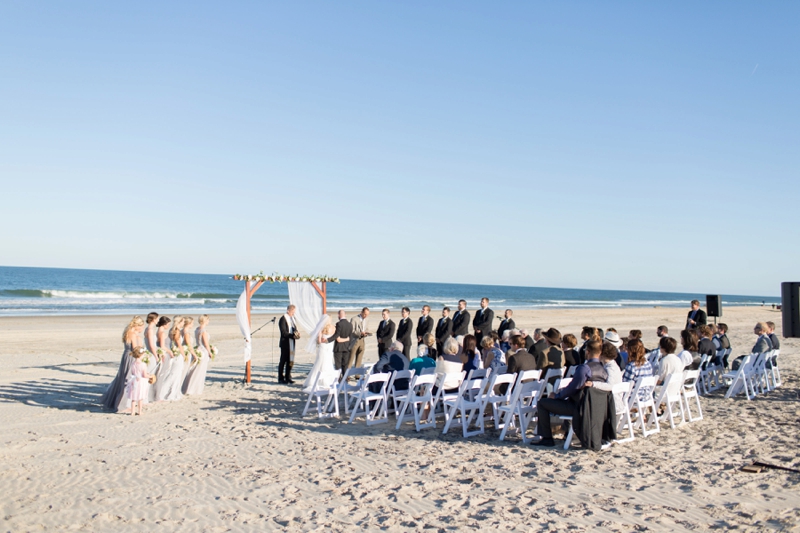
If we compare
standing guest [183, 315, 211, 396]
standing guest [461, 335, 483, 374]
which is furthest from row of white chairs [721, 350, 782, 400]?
standing guest [183, 315, 211, 396]

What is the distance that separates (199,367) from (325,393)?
8.84 feet

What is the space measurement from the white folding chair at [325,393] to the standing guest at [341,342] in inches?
19.9

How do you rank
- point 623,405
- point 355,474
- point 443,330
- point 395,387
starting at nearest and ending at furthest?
1. point 355,474
2. point 623,405
3. point 395,387
4. point 443,330

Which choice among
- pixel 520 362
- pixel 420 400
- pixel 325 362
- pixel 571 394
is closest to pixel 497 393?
pixel 520 362

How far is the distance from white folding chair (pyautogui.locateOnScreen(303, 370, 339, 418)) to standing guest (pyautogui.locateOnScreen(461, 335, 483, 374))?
5.73ft

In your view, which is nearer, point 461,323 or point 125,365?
point 125,365

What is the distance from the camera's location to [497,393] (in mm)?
7711

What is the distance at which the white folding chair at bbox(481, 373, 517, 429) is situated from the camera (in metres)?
7.08

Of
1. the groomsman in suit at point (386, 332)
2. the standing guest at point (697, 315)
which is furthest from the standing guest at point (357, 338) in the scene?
the standing guest at point (697, 315)

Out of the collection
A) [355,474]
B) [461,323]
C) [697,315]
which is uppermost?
[697,315]

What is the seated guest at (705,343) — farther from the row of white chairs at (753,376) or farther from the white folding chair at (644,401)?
the white folding chair at (644,401)

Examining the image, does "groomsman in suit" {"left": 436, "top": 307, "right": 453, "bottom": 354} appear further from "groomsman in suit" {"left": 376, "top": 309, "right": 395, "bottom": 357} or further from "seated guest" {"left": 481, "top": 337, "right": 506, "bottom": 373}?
"seated guest" {"left": 481, "top": 337, "right": 506, "bottom": 373}

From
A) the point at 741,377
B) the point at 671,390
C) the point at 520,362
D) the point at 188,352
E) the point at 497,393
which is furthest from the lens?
the point at 188,352

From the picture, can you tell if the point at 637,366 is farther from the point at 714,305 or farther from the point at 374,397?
the point at 714,305
